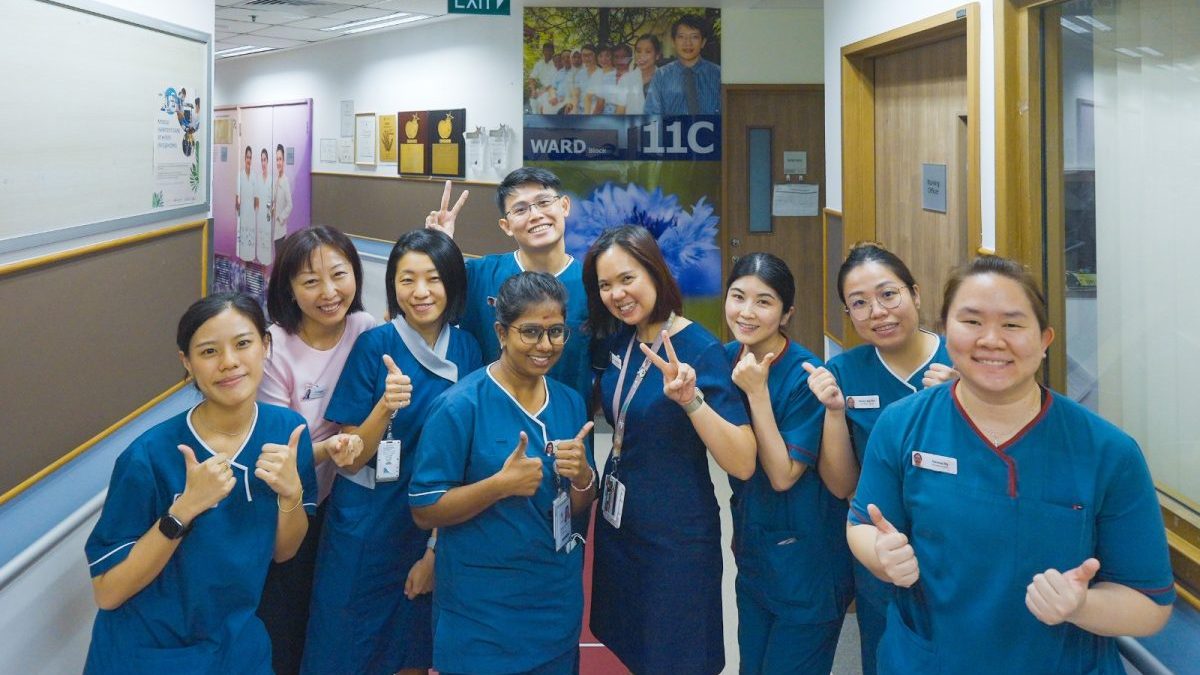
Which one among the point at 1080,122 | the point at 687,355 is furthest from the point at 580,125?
the point at 687,355

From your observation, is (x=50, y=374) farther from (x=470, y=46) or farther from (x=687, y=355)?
(x=470, y=46)

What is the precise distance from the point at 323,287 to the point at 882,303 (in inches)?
48.4

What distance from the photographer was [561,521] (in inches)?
70.4

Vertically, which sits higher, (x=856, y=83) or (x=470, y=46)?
(x=470, y=46)

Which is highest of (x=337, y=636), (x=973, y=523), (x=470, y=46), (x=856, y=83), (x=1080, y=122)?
(x=470, y=46)

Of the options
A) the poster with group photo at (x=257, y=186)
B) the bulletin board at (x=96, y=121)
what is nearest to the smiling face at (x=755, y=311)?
the bulletin board at (x=96, y=121)

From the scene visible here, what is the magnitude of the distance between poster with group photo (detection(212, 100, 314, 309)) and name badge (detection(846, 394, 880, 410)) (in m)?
7.21

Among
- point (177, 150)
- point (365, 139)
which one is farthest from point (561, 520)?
point (365, 139)

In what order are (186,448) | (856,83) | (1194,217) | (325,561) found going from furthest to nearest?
(856,83) → (325,561) → (1194,217) → (186,448)

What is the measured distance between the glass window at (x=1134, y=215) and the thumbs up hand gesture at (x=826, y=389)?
0.76 m

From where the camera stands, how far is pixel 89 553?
163 centimetres

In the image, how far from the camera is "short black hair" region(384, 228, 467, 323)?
6.96 ft

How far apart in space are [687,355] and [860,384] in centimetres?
37

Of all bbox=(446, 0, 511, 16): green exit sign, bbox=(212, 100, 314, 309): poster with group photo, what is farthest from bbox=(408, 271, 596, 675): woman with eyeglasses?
bbox=(212, 100, 314, 309): poster with group photo
